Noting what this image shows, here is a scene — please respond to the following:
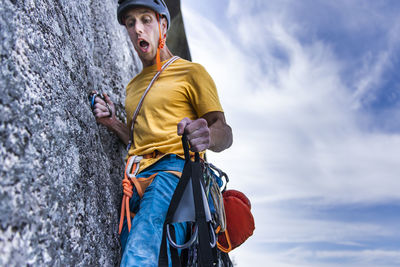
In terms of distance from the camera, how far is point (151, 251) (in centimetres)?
182

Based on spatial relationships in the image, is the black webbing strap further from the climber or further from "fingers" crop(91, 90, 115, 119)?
"fingers" crop(91, 90, 115, 119)

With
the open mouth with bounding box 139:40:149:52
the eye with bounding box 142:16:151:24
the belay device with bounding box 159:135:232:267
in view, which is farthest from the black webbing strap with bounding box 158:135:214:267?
the eye with bounding box 142:16:151:24

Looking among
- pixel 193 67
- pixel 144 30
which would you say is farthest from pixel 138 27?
pixel 193 67

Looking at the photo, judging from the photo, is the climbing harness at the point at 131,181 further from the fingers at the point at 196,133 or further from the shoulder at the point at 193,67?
the shoulder at the point at 193,67

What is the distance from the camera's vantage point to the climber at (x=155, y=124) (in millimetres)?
1917

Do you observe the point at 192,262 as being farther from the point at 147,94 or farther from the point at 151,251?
the point at 147,94

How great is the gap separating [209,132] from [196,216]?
483 mm

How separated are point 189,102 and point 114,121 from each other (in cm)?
70

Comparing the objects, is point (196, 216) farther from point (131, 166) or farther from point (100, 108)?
point (100, 108)

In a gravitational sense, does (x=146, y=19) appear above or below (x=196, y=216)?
above

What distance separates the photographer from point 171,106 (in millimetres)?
2406

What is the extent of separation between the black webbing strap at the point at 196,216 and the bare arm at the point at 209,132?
52 mm

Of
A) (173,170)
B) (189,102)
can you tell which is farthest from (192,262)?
(189,102)

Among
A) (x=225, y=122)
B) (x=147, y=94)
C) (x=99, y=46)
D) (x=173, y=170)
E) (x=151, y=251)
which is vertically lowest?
(x=151, y=251)
